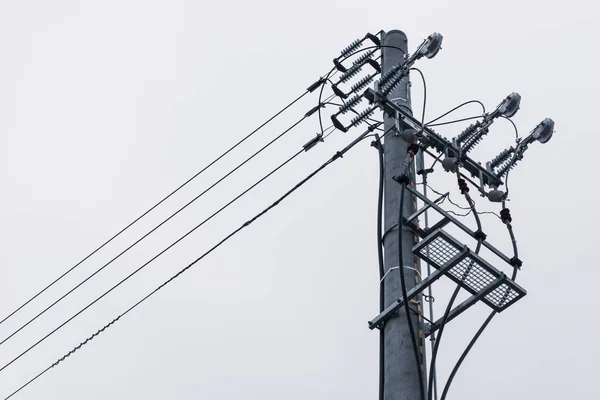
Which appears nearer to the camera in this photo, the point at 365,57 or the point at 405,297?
the point at 405,297

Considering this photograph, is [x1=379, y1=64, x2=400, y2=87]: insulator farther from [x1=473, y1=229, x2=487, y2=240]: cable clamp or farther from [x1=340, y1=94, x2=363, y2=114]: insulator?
[x1=473, y1=229, x2=487, y2=240]: cable clamp

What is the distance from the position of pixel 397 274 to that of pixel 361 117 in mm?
2518

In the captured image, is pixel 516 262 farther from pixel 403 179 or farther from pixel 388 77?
pixel 388 77

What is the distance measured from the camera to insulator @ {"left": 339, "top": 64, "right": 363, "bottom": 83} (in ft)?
40.2

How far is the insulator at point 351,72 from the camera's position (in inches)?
482

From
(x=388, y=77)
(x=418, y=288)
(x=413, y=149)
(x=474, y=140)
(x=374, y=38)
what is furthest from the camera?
(x=374, y=38)

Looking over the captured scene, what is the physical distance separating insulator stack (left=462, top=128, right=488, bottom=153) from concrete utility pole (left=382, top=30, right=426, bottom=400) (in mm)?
734

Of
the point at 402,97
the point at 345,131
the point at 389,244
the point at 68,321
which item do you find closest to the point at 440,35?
the point at 402,97

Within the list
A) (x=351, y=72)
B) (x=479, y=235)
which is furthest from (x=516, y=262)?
(x=351, y=72)

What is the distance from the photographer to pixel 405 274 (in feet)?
29.6

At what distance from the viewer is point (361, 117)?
431 inches

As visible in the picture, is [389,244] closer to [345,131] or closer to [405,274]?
[405,274]

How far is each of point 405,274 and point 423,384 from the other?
1.15m

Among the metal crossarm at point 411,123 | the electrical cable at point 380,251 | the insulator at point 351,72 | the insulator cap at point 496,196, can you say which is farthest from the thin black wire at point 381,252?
the insulator at point 351,72
